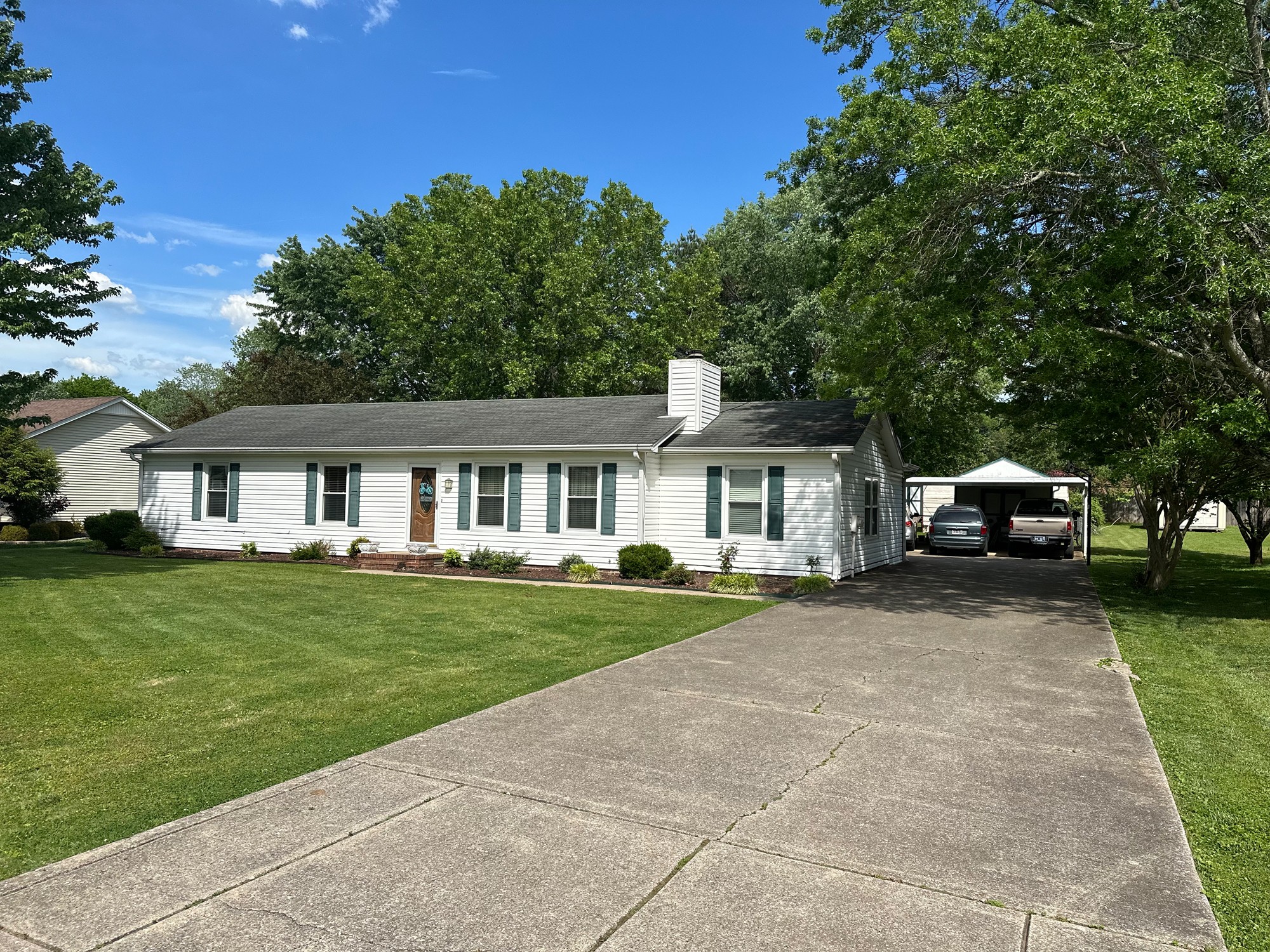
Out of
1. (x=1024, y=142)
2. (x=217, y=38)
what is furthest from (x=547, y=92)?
(x=1024, y=142)

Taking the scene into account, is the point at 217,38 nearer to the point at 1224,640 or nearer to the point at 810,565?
the point at 810,565

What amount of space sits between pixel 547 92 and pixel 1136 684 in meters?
17.4

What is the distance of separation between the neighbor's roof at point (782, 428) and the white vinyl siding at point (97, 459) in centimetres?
2371

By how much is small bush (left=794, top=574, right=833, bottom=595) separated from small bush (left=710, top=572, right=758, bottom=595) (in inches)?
30.0

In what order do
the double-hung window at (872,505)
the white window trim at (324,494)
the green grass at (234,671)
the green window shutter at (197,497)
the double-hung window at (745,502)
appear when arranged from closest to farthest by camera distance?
the green grass at (234,671) → the double-hung window at (745,502) → the double-hung window at (872,505) → the white window trim at (324,494) → the green window shutter at (197,497)

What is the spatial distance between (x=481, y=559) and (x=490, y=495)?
1627 millimetres

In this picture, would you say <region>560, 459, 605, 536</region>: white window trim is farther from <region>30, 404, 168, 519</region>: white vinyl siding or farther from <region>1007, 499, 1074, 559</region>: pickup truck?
<region>30, 404, 168, 519</region>: white vinyl siding

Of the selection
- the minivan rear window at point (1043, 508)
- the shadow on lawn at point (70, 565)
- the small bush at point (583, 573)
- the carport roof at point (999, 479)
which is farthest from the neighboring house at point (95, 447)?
the minivan rear window at point (1043, 508)

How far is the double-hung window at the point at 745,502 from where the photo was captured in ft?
55.5

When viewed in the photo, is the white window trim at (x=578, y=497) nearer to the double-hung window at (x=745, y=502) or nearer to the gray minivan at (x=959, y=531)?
the double-hung window at (x=745, y=502)

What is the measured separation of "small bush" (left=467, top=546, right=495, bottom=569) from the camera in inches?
706

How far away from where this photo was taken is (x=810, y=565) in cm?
1638

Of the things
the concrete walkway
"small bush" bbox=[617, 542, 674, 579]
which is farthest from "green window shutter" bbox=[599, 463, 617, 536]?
A: the concrete walkway

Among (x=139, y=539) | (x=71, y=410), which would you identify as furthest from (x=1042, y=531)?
(x=71, y=410)
